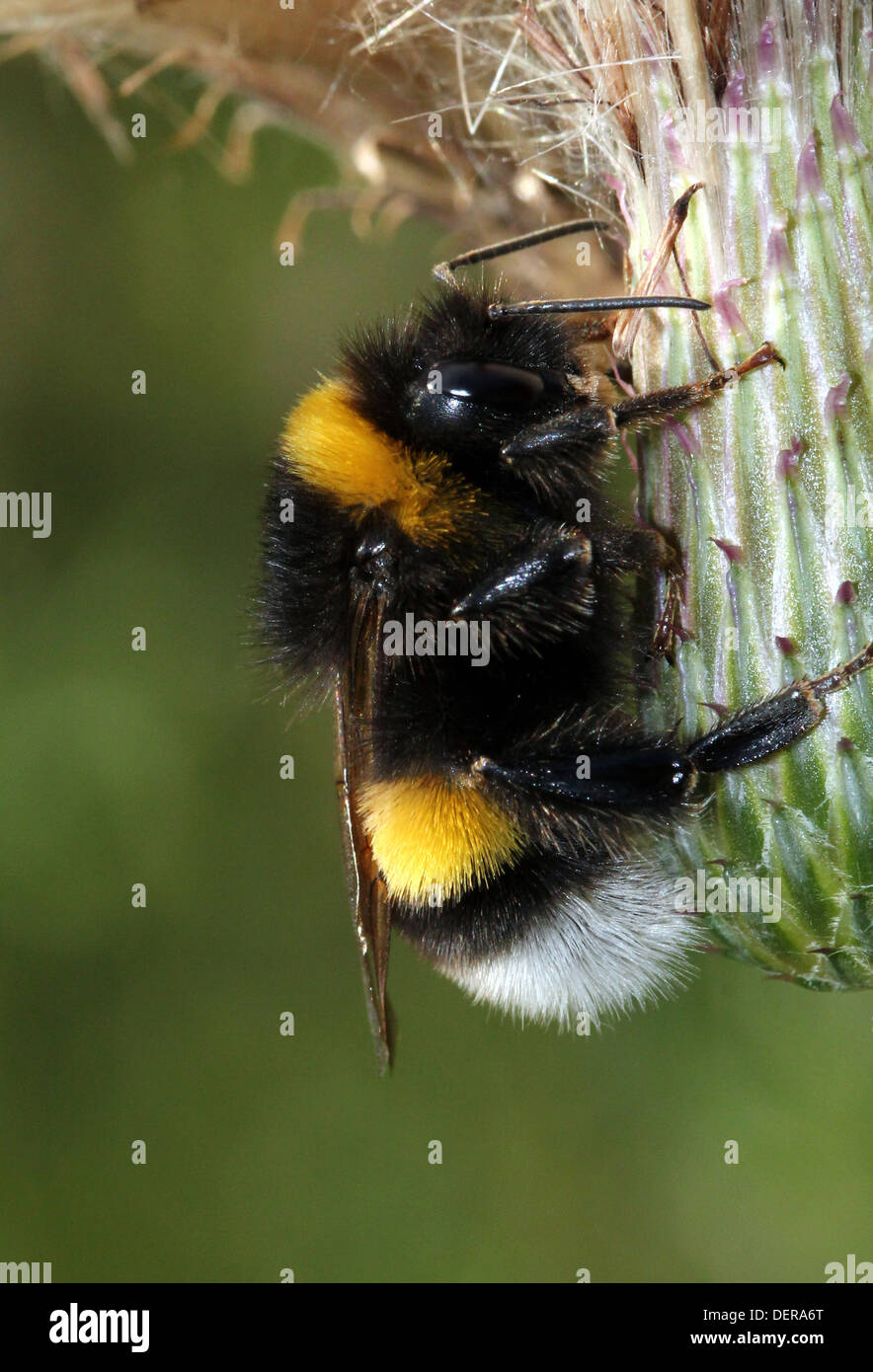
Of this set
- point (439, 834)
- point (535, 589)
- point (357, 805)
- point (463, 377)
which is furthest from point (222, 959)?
point (463, 377)

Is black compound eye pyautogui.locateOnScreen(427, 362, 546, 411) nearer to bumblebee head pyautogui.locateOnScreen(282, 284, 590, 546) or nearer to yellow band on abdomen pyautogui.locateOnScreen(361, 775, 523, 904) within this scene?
bumblebee head pyautogui.locateOnScreen(282, 284, 590, 546)

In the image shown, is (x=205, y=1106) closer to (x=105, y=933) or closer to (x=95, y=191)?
(x=105, y=933)

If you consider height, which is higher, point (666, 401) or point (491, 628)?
point (666, 401)

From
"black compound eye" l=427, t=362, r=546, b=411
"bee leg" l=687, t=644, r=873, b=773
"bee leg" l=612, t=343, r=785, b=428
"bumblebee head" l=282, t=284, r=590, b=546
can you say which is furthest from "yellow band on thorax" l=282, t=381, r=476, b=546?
"bee leg" l=687, t=644, r=873, b=773

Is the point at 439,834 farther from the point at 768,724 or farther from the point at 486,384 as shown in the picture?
the point at 486,384

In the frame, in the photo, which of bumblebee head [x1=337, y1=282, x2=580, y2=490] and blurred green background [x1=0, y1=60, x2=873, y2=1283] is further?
blurred green background [x1=0, y1=60, x2=873, y2=1283]

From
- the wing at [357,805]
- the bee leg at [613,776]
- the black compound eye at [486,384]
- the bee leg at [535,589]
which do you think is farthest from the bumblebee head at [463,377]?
the bee leg at [613,776]
